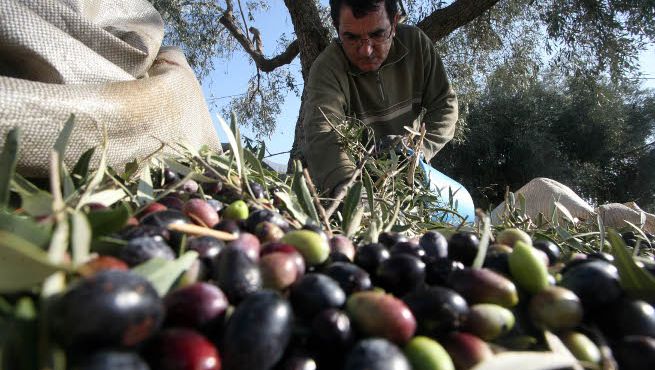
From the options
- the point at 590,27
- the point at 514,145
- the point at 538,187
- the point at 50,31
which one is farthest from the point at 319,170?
the point at 514,145

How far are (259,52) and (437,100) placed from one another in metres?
4.43

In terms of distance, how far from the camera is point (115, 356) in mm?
284

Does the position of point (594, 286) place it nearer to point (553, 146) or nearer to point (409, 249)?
point (409, 249)

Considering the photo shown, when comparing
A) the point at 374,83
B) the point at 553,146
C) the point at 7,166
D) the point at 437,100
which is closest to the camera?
the point at 7,166

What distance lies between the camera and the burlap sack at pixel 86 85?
44.9 inches

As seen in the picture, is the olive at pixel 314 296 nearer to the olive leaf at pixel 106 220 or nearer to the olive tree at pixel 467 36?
the olive leaf at pixel 106 220

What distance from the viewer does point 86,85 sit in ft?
4.22

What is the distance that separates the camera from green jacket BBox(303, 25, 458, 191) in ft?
9.18

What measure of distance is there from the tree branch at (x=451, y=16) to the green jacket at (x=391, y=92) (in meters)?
1.89

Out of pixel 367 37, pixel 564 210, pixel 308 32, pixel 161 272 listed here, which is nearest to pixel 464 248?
pixel 161 272


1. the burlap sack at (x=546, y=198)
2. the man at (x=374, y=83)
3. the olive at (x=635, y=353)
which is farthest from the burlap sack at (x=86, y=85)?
the burlap sack at (x=546, y=198)

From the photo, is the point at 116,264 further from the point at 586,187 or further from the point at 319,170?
the point at 586,187

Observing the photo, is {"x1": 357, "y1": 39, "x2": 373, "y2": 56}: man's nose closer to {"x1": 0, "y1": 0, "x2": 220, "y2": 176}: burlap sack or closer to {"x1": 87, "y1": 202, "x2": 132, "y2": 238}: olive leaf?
{"x1": 0, "y1": 0, "x2": 220, "y2": 176}: burlap sack

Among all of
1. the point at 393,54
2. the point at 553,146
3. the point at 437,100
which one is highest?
the point at 393,54
